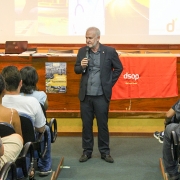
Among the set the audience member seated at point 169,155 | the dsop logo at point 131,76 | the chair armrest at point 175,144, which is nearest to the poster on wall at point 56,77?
the dsop logo at point 131,76

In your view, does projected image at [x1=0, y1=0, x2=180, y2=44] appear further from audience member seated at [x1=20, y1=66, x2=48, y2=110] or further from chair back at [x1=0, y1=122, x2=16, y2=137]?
Result: chair back at [x1=0, y1=122, x2=16, y2=137]

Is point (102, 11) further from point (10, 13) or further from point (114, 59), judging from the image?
point (114, 59)

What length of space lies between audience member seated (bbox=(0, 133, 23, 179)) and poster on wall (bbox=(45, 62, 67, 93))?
2509 millimetres

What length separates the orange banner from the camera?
16.5 feet

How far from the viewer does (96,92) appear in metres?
4.15

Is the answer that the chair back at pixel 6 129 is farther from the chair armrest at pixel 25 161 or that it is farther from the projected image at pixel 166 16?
the projected image at pixel 166 16

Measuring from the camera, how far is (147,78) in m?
5.08

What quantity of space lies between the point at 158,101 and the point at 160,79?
287mm

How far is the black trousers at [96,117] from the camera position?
4190 mm

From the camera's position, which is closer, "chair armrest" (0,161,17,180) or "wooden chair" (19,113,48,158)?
"chair armrest" (0,161,17,180)

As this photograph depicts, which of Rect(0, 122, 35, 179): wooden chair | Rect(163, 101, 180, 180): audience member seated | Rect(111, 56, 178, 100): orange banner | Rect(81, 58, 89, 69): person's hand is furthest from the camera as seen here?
Answer: Rect(111, 56, 178, 100): orange banner

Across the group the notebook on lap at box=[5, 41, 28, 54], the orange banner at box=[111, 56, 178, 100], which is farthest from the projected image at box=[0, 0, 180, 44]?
the orange banner at box=[111, 56, 178, 100]

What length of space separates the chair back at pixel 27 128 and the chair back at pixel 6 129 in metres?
0.35

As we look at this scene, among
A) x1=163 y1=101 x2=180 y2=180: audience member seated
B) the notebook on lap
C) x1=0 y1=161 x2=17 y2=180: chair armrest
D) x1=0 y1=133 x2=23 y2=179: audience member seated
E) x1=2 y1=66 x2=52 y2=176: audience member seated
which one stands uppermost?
the notebook on lap
